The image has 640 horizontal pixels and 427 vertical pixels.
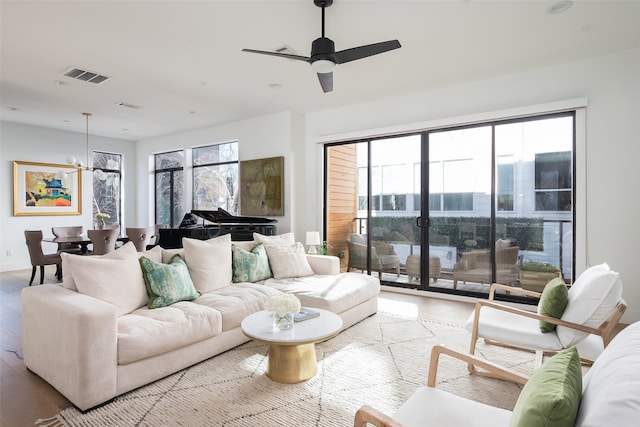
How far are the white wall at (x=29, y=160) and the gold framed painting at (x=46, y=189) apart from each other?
0.09 m

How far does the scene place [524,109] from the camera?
4.37 m

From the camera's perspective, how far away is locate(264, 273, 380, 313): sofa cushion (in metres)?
3.36

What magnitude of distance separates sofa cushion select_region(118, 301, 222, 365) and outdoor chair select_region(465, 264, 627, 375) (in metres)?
2.04

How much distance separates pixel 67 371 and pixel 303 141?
497 cm

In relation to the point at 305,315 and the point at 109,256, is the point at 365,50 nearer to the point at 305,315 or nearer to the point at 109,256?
the point at 305,315

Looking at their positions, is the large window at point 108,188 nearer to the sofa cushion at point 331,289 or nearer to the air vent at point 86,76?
the air vent at point 86,76

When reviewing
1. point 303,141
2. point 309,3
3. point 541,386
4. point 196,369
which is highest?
point 309,3

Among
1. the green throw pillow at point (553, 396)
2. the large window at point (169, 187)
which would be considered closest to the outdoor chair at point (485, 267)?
the green throw pillow at point (553, 396)

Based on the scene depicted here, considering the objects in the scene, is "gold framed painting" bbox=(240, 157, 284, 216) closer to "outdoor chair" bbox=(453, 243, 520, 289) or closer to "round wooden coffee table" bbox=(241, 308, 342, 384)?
"outdoor chair" bbox=(453, 243, 520, 289)

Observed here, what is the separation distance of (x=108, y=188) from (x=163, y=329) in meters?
7.63

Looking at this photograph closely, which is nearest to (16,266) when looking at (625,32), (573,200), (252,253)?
(252,253)

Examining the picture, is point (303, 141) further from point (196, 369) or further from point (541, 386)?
point (541, 386)

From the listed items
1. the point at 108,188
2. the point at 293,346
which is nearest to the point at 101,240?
the point at 108,188

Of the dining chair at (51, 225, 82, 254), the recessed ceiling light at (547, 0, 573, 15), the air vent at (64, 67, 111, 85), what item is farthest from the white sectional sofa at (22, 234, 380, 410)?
the dining chair at (51, 225, 82, 254)
